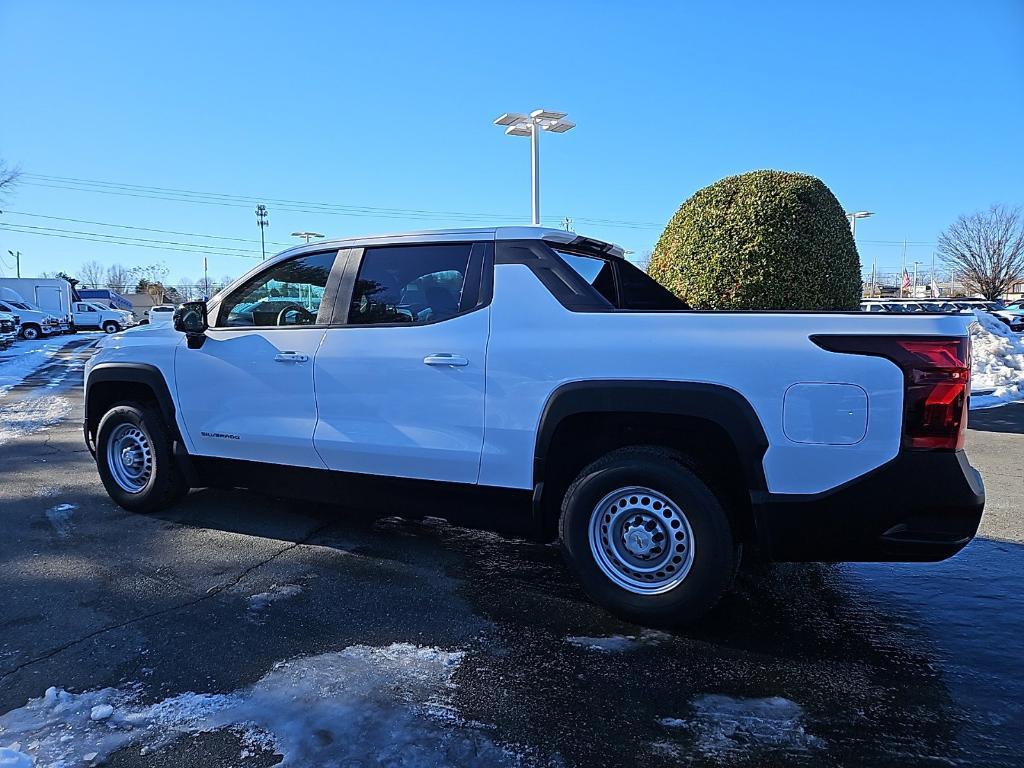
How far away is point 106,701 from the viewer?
258 centimetres

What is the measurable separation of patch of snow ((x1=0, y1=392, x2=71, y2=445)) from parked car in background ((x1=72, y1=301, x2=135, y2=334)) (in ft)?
107

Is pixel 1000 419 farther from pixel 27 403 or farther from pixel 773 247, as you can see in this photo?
pixel 27 403

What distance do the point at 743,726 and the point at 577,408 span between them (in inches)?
57.0

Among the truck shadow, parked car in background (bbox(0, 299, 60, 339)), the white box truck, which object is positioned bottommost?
the truck shadow

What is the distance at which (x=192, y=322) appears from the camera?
14.4 ft

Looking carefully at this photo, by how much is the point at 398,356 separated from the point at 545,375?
2.86 ft

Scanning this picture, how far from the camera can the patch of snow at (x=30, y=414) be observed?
8469 millimetres

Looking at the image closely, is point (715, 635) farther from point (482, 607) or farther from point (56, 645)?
point (56, 645)

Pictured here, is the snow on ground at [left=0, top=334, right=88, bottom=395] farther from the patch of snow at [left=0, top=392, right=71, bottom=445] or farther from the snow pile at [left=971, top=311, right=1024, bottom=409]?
the snow pile at [left=971, top=311, right=1024, bottom=409]

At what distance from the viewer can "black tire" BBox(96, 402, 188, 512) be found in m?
4.73

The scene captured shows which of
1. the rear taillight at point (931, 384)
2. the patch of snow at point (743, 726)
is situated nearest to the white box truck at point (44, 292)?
the patch of snow at point (743, 726)

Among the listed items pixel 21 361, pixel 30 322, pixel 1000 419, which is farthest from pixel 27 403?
pixel 30 322

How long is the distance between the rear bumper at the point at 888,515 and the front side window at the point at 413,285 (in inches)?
73.6

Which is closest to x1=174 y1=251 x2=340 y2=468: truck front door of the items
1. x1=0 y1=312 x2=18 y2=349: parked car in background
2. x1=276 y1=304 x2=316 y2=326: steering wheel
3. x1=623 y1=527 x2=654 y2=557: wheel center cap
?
x1=276 y1=304 x2=316 y2=326: steering wheel
